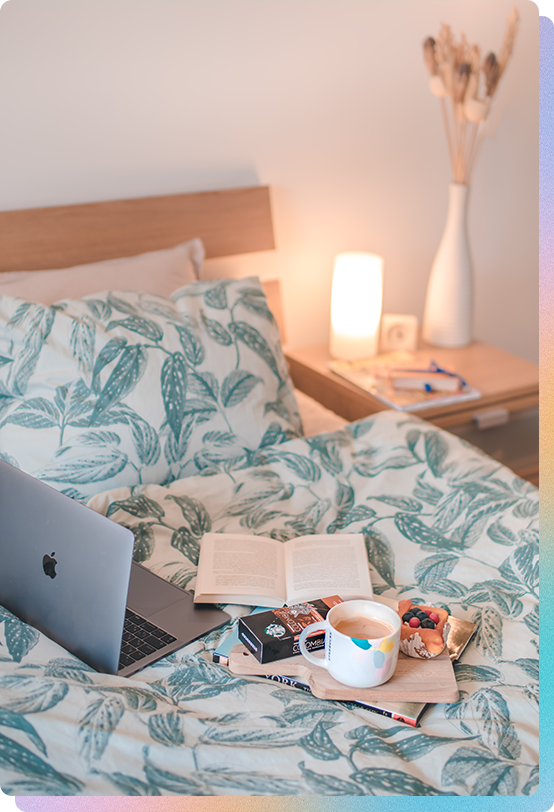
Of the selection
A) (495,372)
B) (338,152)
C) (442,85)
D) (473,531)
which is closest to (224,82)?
(338,152)

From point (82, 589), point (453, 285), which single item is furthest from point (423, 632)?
point (453, 285)

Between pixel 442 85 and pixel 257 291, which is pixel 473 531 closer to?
pixel 257 291

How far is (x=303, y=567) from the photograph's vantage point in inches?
42.7

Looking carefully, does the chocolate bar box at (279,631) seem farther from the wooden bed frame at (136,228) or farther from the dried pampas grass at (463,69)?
the dried pampas grass at (463,69)

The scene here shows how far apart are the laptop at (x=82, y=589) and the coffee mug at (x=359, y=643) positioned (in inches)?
7.8

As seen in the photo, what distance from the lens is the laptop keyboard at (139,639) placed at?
918 millimetres

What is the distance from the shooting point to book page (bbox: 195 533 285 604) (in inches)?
40.3

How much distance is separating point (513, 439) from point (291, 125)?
1132 millimetres

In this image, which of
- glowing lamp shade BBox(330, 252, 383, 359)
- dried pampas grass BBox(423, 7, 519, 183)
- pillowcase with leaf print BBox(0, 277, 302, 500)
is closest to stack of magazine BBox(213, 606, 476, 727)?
pillowcase with leaf print BBox(0, 277, 302, 500)

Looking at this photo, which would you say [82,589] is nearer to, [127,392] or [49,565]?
[49,565]

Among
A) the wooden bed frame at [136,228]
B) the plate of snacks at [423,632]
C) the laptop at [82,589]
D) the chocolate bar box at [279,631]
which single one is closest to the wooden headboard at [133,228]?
the wooden bed frame at [136,228]

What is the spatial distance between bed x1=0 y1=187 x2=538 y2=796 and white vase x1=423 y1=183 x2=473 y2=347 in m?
0.61

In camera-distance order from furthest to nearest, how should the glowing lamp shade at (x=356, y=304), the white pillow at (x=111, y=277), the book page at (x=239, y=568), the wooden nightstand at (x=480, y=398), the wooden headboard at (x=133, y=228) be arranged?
Answer: the glowing lamp shade at (x=356, y=304), the wooden nightstand at (x=480, y=398), the wooden headboard at (x=133, y=228), the white pillow at (x=111, y=277), the book page at (x=239, y=568)

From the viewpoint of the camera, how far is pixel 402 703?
819mm
